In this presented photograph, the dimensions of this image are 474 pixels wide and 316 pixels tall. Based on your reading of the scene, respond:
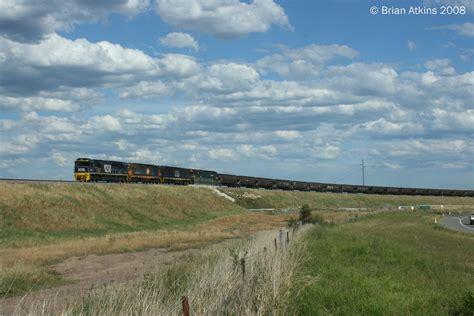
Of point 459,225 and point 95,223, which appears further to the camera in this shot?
point 459,225

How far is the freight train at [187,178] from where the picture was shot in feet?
236

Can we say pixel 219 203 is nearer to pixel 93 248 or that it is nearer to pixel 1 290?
pixel 93 248

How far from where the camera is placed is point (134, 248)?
31.4m

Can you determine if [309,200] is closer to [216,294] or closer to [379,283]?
[379,283]

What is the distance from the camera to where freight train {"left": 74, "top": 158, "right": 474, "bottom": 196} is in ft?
236

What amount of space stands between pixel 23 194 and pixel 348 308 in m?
41.5

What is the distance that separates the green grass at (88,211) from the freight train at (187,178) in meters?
6.88

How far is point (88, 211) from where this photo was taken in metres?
50.7

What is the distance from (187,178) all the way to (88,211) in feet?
155

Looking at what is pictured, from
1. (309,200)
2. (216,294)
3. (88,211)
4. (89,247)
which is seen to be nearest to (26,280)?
(216,294)

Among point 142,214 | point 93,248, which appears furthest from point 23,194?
point 93,248

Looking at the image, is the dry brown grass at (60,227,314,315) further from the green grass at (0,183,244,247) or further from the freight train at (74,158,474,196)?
the freight train at (74,158,474,196)

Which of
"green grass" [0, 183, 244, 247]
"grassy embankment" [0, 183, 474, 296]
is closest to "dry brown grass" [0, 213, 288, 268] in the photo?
"grassy embankment" [0, 183, 474, 296]

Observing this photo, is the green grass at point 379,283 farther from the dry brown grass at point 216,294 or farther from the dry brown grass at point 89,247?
the dry brown grass at point 89,247
